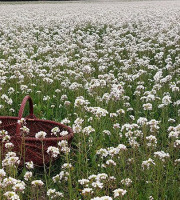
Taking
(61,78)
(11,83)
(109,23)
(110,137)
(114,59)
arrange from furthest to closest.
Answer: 1. (109,23)
2. (114,59)
3. (61,78)
4. (11,83)
5. (110,137)

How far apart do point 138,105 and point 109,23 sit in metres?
12.9

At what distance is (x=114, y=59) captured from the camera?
34.9 ft

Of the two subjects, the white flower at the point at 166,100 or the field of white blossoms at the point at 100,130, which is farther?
the white flower at the point at 166,100

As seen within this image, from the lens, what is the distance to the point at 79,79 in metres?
8.09

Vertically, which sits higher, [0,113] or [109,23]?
[109,23]

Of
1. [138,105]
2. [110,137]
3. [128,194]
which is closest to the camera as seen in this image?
[128,194]

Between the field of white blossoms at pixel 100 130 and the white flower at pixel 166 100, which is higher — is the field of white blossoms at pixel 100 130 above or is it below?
below

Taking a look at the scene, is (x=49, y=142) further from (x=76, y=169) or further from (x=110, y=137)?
(x=110, y=137)

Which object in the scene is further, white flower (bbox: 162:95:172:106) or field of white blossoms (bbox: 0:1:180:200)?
white flower (bbox: 162:95:172:106)

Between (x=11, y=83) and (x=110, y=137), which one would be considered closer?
(x=110, y=137)

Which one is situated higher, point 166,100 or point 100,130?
point 166,100

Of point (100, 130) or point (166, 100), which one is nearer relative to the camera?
point (166, 100)

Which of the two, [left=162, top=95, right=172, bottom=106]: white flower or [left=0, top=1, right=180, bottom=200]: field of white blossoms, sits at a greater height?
[left=162, top=95, right=172, bottom=106]: white flower

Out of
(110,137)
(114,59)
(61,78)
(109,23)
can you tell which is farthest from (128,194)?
(109,23)
